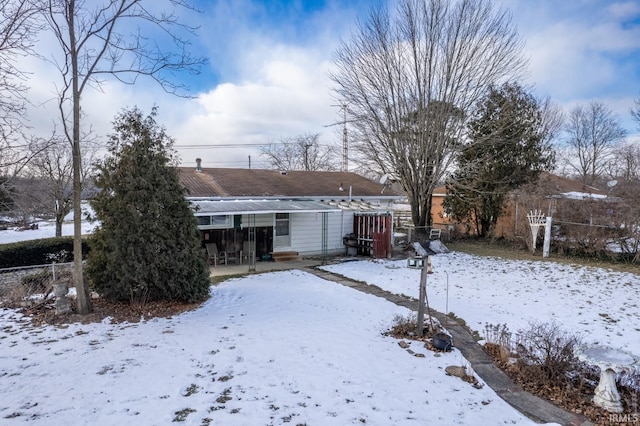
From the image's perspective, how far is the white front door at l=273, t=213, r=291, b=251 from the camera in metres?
14.3

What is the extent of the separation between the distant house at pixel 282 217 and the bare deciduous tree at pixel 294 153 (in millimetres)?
25301

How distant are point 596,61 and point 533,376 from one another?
43.1 ft

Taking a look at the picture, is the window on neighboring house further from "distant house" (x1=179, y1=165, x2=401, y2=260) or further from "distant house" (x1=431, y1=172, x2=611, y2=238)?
"distant house" (x1=431, y1=172, x2=611, y2=238)

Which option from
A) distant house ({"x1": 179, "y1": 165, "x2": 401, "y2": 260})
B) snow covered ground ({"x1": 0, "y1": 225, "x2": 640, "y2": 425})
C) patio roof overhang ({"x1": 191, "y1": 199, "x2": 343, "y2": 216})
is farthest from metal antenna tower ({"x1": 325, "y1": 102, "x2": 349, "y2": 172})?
snow covered ground ({"x1": 0, "y1": 225, "x2": 640, "y2": 425})

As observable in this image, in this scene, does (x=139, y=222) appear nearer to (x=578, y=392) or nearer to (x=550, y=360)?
(x=550, y=360)

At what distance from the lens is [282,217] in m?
14.4

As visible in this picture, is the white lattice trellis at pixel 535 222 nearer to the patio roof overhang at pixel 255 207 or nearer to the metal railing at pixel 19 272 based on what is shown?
the patio roof overhang at pixel 255 207

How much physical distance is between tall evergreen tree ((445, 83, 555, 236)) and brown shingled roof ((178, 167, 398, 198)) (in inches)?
→ 165

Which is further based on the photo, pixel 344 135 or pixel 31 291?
pixel 344 135

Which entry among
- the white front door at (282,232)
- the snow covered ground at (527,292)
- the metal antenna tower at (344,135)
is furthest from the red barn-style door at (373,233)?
the metal antenna tower at (344,135)

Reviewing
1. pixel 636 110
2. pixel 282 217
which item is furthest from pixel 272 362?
pixel 636 110

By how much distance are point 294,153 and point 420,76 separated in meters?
29.3

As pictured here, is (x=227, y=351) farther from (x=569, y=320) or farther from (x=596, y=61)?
(x=596, y=61)

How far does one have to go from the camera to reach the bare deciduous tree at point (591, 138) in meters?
34.9
